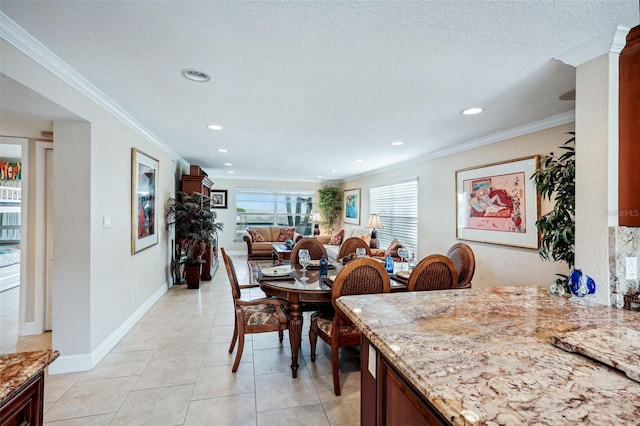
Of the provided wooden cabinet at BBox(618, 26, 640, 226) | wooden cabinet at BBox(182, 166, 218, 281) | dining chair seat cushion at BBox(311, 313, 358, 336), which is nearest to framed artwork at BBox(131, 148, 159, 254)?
wooden cabinet at BBox(182, 166, 218, 281)

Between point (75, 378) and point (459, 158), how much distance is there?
16.0 feet

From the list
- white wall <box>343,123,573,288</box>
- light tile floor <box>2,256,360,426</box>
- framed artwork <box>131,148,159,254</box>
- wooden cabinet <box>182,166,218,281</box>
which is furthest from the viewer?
wooden cabinet <box>182,166,218,281</box>

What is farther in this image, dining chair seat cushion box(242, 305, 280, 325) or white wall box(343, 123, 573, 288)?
white wall box(343, 123, 573, 288)

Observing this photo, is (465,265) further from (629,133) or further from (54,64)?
(54,64)

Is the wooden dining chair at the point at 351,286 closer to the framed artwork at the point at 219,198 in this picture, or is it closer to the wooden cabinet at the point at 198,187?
the wooden cabinet at the point at 198,187

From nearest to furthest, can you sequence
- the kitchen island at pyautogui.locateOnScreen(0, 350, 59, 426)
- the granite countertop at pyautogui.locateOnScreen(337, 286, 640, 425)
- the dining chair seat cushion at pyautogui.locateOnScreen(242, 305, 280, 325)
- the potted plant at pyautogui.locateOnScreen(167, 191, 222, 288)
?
the granite countertop at pyautogui.locateOnScreen(337, 286, 640, 425), the kitchen island at pyautogui.locateOnScreen(0, 350, 59, 426), the dining chair seat cushion at pyautogui.locateOnScreen(242, 305, 280, 325), the potted plant at pyautogui.locateOnScreen(167, 191, 222, 288)

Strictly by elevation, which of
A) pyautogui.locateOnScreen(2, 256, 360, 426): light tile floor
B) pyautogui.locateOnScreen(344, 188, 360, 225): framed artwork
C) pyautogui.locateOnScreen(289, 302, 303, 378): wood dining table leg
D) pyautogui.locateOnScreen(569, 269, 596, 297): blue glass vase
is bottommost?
pyautogui.locateOnScreen(2, 256, 360, 426): light tile floor

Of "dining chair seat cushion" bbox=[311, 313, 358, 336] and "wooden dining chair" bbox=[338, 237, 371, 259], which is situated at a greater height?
"wooden dining chair" bbox=[338, 237, 371, 259]

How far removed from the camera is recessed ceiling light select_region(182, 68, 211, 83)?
2054mm

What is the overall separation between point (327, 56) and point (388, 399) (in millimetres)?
1841

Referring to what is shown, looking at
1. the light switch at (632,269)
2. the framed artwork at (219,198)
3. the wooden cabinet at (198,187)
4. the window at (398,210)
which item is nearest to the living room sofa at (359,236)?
the window at (398,210)

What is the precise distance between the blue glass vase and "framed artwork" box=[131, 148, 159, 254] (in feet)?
12.7

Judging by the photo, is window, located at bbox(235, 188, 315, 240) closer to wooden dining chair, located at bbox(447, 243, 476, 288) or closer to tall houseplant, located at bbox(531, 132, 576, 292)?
wooden dining chair, located at bbox(447, 243, 476, 288)

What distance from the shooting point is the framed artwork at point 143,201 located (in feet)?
10.9
